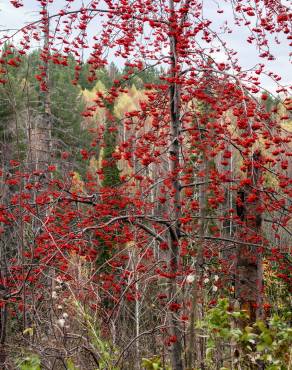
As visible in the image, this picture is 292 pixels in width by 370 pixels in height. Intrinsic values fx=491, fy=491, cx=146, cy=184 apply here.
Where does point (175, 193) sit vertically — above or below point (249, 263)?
above

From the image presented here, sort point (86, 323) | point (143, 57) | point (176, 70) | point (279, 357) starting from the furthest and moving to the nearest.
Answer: point (143, 57), point (176, 70), point (86, 323), point (279, 357)

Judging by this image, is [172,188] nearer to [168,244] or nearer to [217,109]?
[168,244]

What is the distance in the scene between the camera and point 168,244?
220 inches

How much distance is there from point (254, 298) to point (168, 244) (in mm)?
1132

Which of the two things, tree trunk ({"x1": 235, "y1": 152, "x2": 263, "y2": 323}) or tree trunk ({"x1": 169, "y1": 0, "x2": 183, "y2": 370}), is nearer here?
tree trunk ({"x1": 169, "y1": 0, "x2": 183, "y2": 370})

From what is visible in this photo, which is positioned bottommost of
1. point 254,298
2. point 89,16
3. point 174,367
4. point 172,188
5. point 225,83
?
point 174,367

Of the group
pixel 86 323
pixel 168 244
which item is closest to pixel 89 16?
pixel 168 244

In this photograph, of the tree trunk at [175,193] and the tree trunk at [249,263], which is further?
the tree trunk at [249,263]

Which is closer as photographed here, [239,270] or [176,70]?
[176,70]

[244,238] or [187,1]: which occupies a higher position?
[187,1]

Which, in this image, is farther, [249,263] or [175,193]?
[249,263]

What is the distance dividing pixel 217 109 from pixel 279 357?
225 centimetres

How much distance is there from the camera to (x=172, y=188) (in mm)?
5758

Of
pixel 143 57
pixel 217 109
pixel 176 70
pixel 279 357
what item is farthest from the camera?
pixel 143 57
